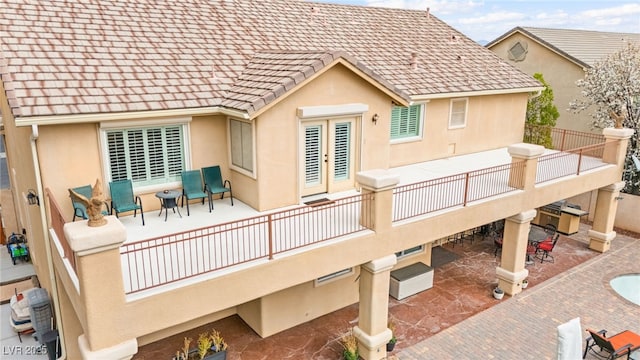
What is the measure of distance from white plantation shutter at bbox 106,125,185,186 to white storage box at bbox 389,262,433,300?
23.4 ft

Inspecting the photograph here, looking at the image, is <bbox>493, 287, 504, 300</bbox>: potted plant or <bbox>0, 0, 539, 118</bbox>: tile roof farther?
<bbox>493, 287, 504, 300</bbox>: potted plant

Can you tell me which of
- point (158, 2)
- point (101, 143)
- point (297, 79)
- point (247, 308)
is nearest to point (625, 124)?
point (297, 79)

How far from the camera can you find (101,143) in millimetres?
9930

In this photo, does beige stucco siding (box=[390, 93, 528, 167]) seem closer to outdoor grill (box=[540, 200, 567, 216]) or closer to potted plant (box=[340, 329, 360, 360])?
outdoor grill (box=[540, 200, 567, 216])

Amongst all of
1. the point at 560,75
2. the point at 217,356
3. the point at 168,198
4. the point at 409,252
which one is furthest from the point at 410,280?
the point at 560,75

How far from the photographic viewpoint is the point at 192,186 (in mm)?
11148

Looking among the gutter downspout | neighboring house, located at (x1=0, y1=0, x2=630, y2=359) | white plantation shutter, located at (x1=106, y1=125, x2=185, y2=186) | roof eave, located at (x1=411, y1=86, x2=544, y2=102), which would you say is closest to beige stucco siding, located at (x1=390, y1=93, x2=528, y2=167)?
neighboring house, located at (x1=0, y1=0, x2=630, y2=359)

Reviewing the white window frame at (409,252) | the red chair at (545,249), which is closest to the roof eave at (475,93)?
the white window frame at (409,252)

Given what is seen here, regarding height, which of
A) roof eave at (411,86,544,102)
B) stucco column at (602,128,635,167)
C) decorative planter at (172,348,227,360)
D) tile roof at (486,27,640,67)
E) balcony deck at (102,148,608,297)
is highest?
tile roof at (486,27,640,67)

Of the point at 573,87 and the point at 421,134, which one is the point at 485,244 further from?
the point at 573,87

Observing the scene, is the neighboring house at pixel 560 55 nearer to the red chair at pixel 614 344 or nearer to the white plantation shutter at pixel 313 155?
the red chair at pixel 614 344

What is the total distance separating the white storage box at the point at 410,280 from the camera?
1380 cm

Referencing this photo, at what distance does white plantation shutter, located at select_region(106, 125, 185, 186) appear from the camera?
33.7 feet

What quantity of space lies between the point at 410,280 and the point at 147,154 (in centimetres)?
836
